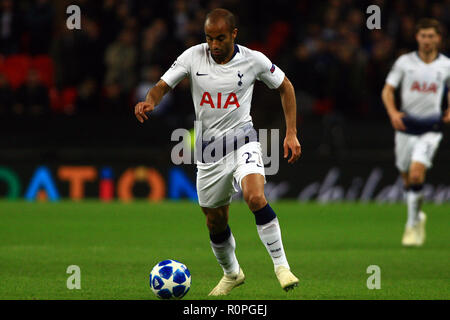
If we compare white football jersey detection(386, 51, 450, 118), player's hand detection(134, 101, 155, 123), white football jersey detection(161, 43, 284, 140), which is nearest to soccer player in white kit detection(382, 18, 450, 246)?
white football jersey detection(386, 51, 450, 118)

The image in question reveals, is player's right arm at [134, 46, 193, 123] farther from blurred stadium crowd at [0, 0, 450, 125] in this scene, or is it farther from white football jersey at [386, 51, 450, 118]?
blurred stadium crowd at [0, 0, 450, 125]

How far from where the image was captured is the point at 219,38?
734 centimetres

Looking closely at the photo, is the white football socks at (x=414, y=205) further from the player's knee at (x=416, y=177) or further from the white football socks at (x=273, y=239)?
the white football socks at (x=273, y=239)

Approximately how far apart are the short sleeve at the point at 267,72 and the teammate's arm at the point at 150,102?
764mm

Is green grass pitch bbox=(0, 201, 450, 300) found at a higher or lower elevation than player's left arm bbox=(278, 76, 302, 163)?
lower

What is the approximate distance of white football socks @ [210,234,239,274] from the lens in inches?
305

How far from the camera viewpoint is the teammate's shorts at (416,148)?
38.3 feet

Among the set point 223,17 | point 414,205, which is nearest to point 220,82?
point 223,17

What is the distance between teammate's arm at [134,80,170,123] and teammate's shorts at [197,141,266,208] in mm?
668

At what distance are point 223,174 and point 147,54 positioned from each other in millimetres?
11146

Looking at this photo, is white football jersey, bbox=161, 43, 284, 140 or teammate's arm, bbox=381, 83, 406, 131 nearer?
white football jersey, bbox=161, 43, 284, 140

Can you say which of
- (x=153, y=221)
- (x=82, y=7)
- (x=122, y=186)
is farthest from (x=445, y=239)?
(x=82, y=7)

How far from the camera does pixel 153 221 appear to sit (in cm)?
1456

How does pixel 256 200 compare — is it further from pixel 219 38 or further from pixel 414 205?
pixel 414 205
